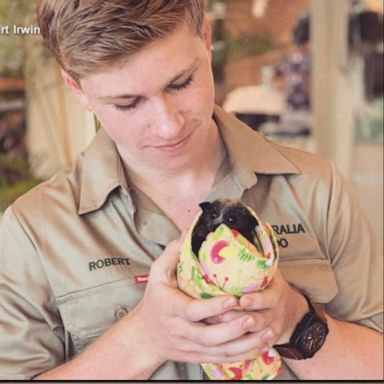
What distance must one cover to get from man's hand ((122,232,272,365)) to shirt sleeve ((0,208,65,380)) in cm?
10

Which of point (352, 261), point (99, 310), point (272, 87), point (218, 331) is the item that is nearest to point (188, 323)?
point (218, 331)

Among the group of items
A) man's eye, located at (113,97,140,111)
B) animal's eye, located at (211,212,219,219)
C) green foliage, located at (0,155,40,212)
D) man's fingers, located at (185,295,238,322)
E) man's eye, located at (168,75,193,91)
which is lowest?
man's fingers, located at (185,295,238,322)

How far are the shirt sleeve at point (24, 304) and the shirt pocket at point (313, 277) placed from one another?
0.26 metres

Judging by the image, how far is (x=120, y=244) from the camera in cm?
75

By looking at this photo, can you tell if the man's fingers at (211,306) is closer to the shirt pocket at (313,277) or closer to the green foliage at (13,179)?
the shirt pocket at (313,277)

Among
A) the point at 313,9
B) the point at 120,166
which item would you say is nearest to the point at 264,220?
the point at 120,166

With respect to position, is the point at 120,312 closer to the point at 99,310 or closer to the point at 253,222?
the point at 99,310

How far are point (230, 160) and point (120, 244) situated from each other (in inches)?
6.1

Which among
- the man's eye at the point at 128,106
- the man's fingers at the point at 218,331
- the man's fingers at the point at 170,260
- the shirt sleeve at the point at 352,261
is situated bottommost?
the shirt sleeve at the point at 352,261

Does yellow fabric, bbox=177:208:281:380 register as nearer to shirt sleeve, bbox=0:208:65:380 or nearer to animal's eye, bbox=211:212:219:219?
animal's eye, bbox=211:212:219:219

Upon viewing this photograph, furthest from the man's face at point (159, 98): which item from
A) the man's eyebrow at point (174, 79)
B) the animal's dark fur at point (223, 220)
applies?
the animal's dark fur at point (223, 220)

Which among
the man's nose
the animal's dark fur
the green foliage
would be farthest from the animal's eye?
the green foliage

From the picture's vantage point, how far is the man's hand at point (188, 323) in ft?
2.07

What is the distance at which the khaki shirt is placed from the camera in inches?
28.8
